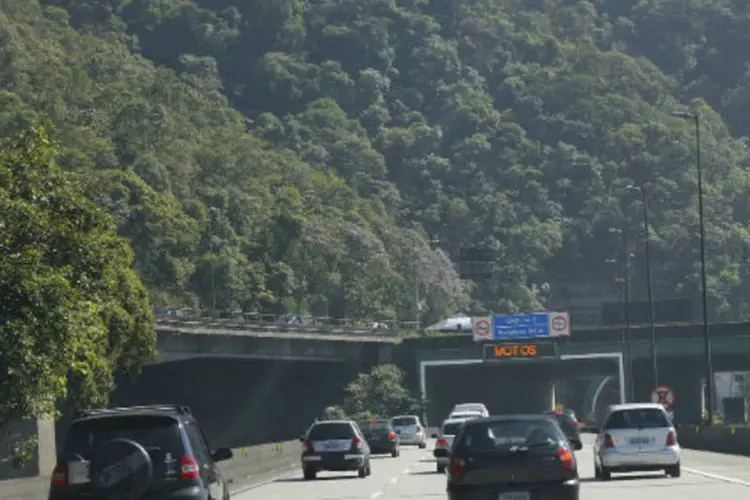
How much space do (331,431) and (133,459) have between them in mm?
26792

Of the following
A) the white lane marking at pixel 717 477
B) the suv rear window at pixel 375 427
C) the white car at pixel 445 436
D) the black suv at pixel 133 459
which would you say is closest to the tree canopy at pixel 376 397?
the suv rear window at pixel 375 427

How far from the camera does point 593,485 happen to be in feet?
115

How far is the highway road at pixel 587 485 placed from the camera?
103 ft

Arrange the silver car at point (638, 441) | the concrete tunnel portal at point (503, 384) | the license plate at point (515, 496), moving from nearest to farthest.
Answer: the license plate at point (515, 496) < the silver car at point (638, 441) < the concrete tunnel portal at point (503, 384)

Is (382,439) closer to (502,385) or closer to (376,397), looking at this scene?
(376,397)

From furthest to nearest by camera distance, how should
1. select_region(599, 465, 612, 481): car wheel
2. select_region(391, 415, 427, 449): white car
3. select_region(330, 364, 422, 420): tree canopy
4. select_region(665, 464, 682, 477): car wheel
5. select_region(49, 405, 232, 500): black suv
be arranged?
1. select_region(330, 364, 422, 420): tree canopy
2. select_region(391, 415, 427, 449): white car
3. select_region(665, 464, 682, 477): car wheel
4. select_region(599, 465, 612, 481): car wheel
5. select_region(49, 405, 232, 500): black suv

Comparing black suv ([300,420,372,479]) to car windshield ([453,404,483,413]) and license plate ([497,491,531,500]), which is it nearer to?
license plate ([497,491,531,500])

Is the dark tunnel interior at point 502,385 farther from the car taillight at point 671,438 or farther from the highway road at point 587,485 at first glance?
the car taillight at point 671,438

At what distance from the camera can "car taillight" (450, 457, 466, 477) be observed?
941 inches

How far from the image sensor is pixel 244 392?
107125 mm

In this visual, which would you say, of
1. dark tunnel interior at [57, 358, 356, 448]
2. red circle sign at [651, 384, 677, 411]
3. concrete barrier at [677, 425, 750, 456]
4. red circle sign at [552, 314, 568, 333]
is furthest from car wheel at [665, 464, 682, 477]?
red circle sign at [552, 314, 568, 333]

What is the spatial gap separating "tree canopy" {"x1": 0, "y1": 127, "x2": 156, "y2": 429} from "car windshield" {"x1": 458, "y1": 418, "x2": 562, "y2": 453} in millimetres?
8561

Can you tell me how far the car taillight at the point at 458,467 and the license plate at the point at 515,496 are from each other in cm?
61

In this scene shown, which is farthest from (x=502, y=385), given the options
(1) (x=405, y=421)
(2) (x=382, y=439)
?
(2) (x=382, y=439)
